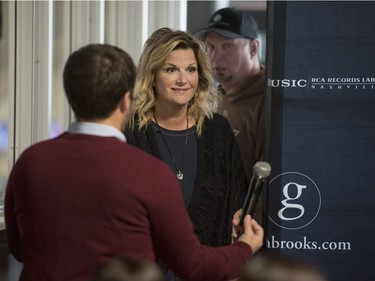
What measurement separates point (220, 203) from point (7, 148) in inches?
62.5

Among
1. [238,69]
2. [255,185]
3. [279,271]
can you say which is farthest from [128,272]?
[238,69]

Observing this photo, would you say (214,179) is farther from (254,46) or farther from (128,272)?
(254,46)

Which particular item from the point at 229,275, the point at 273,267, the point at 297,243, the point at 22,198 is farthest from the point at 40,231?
the point at 297,243

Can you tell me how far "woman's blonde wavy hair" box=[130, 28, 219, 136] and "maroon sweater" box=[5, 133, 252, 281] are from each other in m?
1.11

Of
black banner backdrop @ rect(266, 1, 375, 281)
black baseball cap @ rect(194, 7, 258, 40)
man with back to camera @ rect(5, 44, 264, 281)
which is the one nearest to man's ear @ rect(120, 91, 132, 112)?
man with back to camera @ rect(5, 44, 264, 281)

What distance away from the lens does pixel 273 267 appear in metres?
1.67

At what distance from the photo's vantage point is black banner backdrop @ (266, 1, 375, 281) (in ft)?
13.3

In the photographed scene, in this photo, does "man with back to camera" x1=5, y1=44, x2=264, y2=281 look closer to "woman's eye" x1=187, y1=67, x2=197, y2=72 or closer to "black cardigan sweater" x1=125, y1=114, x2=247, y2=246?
"black cardigan sweater" x1=125, y1=114, x2=247, y2=246

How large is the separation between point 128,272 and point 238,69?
10.8 ft

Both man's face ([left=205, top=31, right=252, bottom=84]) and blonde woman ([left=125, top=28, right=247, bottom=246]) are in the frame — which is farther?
man's face ([left=205, top=31, right=252, bottom=84])

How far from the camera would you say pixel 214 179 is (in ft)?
10.8

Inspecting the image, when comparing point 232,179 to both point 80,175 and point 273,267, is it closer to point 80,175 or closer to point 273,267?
point 80,175

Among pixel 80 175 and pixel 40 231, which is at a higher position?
pixel 80 175

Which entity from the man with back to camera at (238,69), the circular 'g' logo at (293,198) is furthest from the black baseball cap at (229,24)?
the circular 'g' logo at (293,198)
